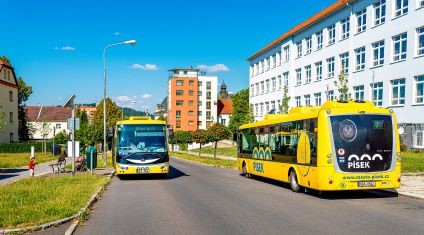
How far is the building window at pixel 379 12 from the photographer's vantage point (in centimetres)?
3739

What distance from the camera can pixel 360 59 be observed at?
40.9m

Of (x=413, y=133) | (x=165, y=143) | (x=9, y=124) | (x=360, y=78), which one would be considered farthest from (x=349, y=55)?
(x=9, y=124)

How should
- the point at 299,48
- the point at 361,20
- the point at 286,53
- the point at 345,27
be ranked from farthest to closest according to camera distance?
the point at 286,53 < the point at 299,48 < the point at 345,27 < the point at 361,20

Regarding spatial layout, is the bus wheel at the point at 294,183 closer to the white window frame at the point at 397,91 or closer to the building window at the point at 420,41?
the building window at the point at 420,41

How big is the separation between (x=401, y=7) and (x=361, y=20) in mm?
5881

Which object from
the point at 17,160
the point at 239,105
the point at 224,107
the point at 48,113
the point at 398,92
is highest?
the point at 224,107

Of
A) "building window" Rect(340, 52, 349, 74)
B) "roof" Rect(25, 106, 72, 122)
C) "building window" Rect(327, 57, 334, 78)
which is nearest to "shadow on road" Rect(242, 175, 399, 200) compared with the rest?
"building window" Rect(340, 52, 349, 74)

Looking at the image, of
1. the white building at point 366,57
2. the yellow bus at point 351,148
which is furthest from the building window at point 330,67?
the yellow bus at point 351,148

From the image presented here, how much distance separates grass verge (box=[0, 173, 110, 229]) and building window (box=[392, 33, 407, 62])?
1071 inches

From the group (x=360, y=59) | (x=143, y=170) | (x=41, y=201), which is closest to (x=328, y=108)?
(x=41, y=201)

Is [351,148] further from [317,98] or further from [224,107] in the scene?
[224,107]

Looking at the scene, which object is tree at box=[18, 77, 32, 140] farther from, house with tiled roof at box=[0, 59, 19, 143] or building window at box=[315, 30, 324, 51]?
building window at box=[315, 30, 324, 51]

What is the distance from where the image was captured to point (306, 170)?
45.7 ft

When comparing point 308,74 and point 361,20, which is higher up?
point 361,20
